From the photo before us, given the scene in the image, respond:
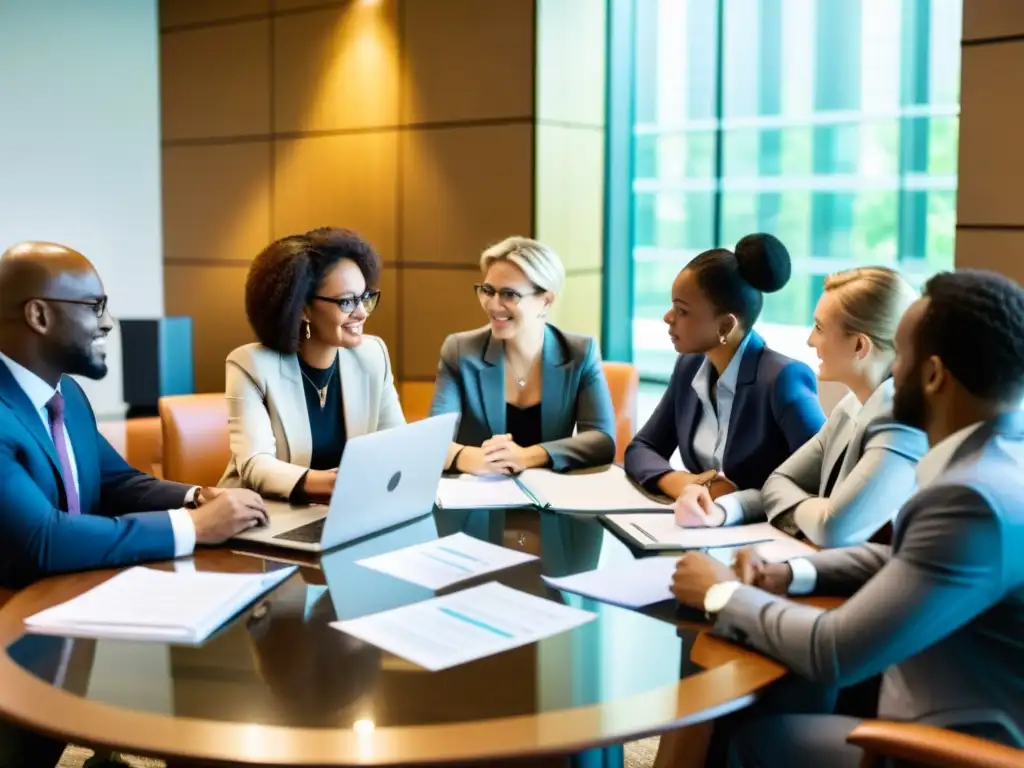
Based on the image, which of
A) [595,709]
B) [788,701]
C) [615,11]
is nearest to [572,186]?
[615,11]

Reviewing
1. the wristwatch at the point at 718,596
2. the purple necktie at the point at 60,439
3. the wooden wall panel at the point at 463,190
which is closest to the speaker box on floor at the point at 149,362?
the wooden wall panel at the point at 463,190

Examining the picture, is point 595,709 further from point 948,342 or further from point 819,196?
point 819,196

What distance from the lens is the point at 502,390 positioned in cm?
371

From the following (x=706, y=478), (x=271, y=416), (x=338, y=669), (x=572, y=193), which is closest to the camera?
(x=338, y=669)

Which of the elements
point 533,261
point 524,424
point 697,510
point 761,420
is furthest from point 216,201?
point 697,510

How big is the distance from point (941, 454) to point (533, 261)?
81.2 inches

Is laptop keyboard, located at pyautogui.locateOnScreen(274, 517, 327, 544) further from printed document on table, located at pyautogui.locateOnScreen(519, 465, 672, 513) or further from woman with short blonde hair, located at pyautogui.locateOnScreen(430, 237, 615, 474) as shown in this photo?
woman with short blonde hair, located at pyautogui.locateOnScreen(430, 237, 615, 474)

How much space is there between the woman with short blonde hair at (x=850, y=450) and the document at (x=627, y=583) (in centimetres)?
36

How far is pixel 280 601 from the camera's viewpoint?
206cm

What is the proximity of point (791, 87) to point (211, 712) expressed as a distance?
167 inches

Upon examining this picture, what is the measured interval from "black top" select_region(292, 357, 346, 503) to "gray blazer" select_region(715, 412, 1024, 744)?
1568mm

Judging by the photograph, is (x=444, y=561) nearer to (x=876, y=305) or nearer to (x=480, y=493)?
(x=480, y=493)

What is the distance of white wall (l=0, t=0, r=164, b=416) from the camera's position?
6184 millimetres

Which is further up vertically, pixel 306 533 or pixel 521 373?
pixel 521 373
